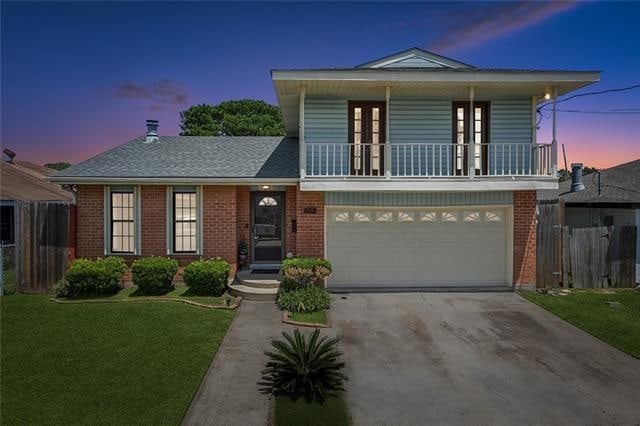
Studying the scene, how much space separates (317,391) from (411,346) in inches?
111

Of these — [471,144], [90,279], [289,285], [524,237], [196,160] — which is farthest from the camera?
[196,160]

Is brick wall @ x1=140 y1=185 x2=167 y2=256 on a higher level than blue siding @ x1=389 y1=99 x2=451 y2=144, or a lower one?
lower

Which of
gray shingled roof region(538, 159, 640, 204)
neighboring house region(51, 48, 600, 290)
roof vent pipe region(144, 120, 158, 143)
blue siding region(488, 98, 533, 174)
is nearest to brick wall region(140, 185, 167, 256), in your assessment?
neighboring house region(51, 48, 600, 290)

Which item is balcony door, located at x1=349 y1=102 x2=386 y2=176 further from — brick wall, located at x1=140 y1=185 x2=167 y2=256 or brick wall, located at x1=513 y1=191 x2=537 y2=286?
brick wall, located at x1=140 y1=185 x2=167 y2=256

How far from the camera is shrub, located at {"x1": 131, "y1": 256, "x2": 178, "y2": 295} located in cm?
1012

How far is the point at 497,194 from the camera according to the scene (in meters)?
11.0

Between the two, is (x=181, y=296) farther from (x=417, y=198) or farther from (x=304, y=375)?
(x=417, y=198)

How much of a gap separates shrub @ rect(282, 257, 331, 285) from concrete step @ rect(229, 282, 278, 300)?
2.94 feet

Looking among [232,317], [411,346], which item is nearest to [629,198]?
[411,346]

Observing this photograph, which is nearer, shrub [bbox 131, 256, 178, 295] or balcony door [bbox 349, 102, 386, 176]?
shrub [bbox 131, 256, 178, 295]

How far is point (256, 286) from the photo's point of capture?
414 inches

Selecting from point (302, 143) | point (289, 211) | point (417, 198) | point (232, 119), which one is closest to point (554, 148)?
point (417, 198)

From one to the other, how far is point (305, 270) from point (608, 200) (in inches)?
528

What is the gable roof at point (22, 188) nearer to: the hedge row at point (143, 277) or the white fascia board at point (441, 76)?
the hedge row at point (143, 277)
